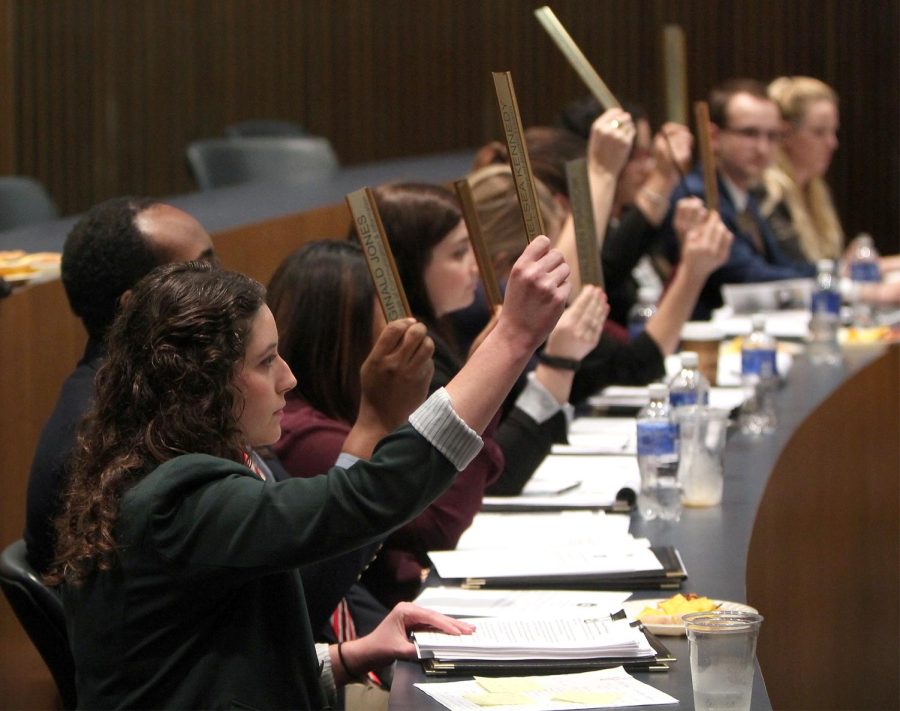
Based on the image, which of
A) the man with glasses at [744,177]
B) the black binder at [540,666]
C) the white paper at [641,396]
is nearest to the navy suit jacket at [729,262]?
the man with glasses at [744,177]

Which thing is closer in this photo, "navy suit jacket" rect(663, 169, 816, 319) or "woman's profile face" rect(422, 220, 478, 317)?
"woman's profile face" rect(422, 220, 478, 317)

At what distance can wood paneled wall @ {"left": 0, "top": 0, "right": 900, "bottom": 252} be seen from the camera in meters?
8.18

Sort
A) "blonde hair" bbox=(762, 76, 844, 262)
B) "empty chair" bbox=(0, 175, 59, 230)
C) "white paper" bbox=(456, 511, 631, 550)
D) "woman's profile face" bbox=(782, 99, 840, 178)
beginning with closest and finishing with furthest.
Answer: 1. "white paper" bbox=(456, 511, 631, 550)
2. "empty chair" bbox=(0, 175, 59, 230)
3. "blonde hair" bbox=(762, 76, 844, 262)
4. "woman's profile face" bbox=(782, 99, 840, 178)

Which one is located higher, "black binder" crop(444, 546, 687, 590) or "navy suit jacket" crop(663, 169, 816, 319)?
"black binder" crop(444, 546, 687, 590)

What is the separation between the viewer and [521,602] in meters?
1.84

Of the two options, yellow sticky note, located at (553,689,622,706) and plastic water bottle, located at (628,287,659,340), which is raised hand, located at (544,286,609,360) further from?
plastic water bottle, located at (628,287,659,340)

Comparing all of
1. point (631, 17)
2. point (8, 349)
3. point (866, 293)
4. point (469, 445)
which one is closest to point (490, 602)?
point (469, 445)

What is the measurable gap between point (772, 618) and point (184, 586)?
129cm

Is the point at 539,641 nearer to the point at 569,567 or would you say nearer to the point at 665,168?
the point at 569,567

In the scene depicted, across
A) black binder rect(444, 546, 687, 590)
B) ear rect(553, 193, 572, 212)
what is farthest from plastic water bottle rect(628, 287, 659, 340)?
black binder rect(444, 546, 687, 590)

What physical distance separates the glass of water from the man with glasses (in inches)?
136

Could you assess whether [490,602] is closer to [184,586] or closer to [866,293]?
[184,586]

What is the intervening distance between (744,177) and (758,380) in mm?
2050

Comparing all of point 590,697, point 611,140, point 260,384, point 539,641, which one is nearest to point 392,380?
point 260,384
